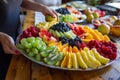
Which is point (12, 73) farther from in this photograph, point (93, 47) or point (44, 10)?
point (44, 10)

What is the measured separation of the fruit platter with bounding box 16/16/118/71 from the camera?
78cm

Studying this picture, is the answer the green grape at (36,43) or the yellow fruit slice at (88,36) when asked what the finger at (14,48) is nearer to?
the green grape at (36,43)

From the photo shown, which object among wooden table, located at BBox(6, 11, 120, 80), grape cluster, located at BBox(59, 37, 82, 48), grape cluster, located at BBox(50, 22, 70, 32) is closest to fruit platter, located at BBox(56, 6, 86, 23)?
grape cluster, located at BBox(50, 22, 70, 32)

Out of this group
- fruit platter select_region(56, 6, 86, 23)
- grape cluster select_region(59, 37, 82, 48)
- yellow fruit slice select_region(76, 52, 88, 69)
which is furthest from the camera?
fruit platter select_region(56, 6, 86, 23)

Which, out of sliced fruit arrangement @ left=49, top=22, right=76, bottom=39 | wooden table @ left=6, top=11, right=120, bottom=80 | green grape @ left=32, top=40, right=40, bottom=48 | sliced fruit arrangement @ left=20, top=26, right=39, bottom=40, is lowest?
wooden table @ left=6, top=11, right=120, bottom=80

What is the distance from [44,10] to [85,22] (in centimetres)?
32

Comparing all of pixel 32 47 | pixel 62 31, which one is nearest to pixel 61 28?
pixel 62 31

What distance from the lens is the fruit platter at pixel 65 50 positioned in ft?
2.57

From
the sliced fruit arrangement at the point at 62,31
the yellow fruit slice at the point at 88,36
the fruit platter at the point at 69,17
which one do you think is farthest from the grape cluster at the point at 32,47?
the fruit platter at the point at 69,17

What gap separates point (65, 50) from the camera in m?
0.84

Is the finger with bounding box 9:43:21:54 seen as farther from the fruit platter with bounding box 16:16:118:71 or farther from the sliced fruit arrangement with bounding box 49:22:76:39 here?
the sliced fruit arrangement with bounding box 49:22:76:39

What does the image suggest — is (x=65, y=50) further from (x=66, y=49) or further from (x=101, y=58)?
(x=101, y=58)

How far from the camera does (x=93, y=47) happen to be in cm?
88

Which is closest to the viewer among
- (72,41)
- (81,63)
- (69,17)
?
(81,63)
